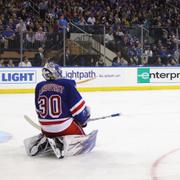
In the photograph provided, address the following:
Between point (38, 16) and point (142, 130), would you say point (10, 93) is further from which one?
point (142, 130)

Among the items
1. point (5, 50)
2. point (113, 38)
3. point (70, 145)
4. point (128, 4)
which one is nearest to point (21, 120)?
point (70, 145)

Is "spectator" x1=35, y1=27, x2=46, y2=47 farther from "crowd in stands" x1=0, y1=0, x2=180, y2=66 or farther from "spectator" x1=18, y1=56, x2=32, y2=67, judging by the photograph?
"spectator" x1=18, y1=56, x2=32, y2=67

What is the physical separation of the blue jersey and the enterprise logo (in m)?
8.13

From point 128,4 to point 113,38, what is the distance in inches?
227

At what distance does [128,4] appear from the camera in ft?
64.7

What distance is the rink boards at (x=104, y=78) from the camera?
13.2 m

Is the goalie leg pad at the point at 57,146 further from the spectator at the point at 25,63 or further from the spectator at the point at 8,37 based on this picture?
the spectator at the point at 25,63

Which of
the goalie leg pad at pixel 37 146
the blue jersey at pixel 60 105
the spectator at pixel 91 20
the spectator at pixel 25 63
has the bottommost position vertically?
the goalie leg pad at pixel 37 146

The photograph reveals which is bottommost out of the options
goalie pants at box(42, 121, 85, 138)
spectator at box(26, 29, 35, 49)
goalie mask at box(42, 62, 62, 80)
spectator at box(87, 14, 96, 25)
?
goalie pants at box(42, 121, 85, 138)

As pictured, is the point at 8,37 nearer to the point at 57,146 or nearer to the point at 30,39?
the point at 30,39

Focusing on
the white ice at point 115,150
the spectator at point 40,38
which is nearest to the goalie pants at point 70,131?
the white ice at point 115,150

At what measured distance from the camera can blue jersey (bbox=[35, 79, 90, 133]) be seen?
503cm

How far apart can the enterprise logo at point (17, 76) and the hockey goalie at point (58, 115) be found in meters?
8.08

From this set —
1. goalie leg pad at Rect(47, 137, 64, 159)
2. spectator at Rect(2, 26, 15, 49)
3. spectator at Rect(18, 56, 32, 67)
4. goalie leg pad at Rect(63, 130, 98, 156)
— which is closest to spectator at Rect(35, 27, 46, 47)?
spectator at Rect(18, 56, 32, 67)
